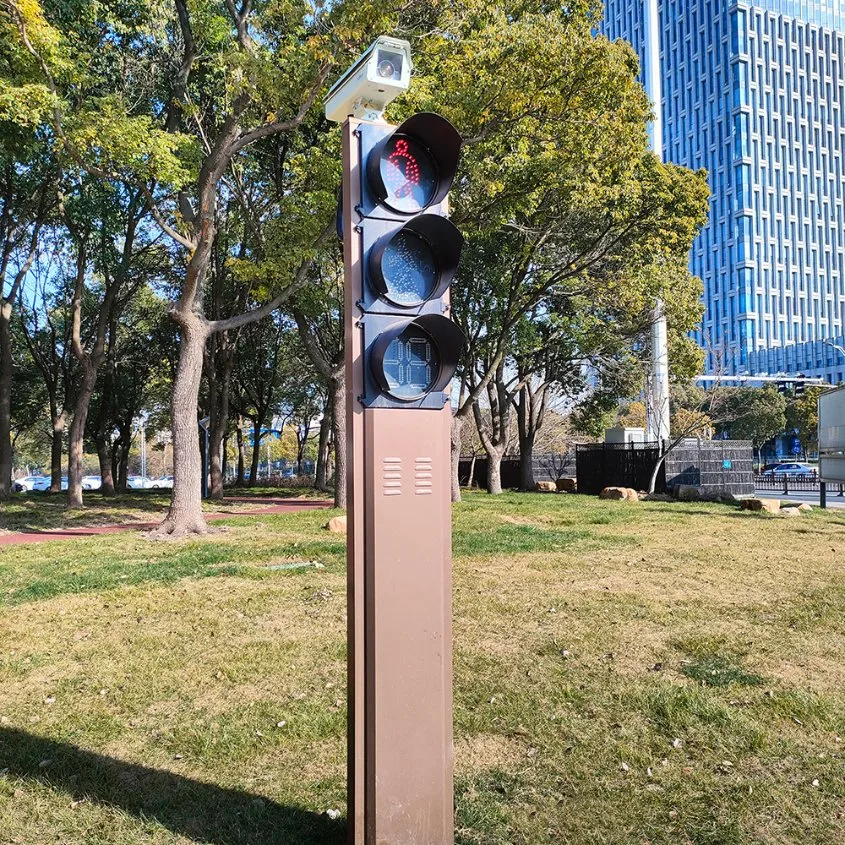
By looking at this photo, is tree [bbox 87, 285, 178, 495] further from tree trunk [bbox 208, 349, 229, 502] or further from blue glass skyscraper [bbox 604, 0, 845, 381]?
blue glass skyscraper [bbox 604, 0, 845, 381]

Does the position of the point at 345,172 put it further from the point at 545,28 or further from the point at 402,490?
the point at 545,28

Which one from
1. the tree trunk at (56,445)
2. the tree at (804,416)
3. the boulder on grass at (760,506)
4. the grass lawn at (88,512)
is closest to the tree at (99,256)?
the grass lawn at (88,512)

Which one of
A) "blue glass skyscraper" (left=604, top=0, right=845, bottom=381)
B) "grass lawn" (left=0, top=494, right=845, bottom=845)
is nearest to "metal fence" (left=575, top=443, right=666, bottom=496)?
"grass lawn" (left=0, top=494, right=845, bottom=845)

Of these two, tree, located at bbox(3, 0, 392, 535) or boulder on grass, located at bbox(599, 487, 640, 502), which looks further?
boulder on grass, located at bbox(599, 487, 640, 502)

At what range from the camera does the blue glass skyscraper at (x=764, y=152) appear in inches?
3600

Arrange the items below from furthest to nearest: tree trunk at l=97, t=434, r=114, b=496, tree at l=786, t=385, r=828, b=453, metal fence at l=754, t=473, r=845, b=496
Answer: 1. tree at l=786, t=385, r=828, b=453
2. metal fence at l=754, t=473, r=845, b=496
3. tree trunk at l=97, t=434, r=114, b=496

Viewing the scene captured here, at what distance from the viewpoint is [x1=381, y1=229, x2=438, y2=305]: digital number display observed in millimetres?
2883

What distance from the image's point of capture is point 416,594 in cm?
288

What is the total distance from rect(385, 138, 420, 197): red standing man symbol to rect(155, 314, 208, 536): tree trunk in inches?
409

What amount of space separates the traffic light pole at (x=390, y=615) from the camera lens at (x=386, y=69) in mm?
251

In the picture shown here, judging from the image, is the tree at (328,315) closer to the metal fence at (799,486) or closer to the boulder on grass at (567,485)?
the boulder on grass at (567,485)

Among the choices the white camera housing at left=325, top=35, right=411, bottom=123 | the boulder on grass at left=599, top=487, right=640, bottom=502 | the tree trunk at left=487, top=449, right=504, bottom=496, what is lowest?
the boulder on grass at left=599, top=487, right=640, bottom=502

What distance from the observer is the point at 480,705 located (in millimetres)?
4559

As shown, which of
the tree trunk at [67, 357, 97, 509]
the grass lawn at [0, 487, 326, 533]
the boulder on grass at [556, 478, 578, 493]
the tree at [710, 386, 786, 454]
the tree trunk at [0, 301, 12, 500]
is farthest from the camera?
the tree at [710, 386, 786, 454]
